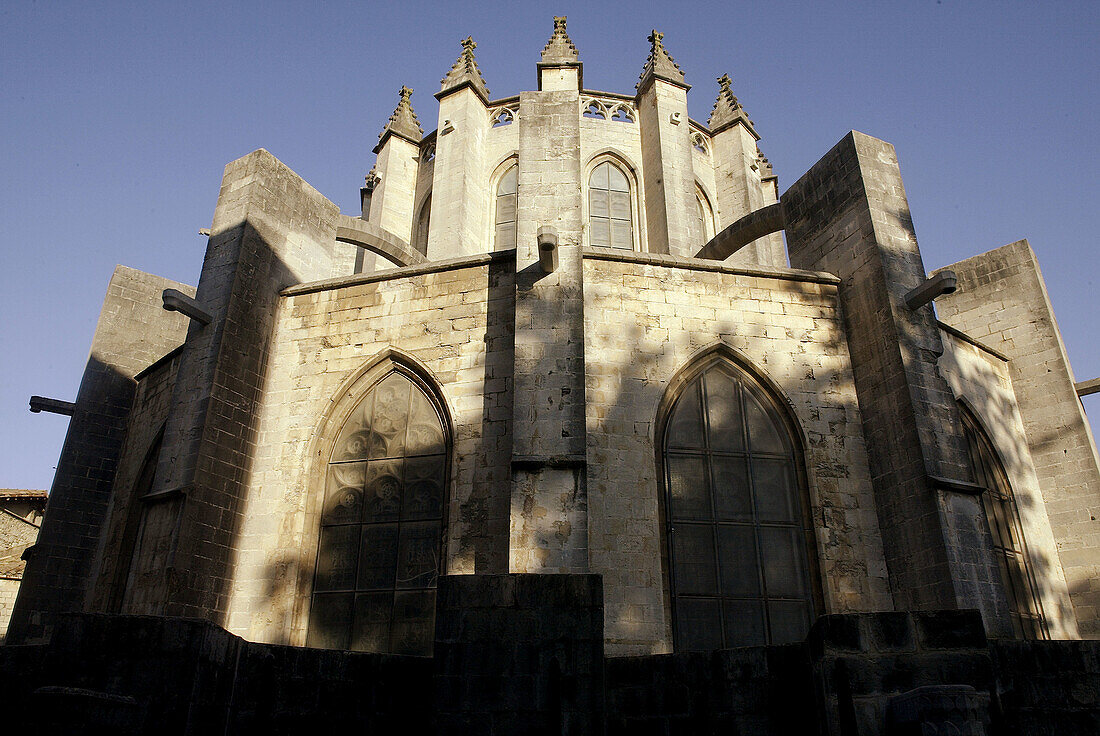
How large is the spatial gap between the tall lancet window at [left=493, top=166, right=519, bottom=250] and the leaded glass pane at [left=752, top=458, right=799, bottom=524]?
8380 mm

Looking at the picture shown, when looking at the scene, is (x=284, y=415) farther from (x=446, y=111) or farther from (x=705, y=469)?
(x=446, y=111)

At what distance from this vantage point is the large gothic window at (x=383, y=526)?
823cm

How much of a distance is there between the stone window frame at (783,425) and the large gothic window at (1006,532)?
7.79 feet

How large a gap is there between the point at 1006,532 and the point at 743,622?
13.3 ft

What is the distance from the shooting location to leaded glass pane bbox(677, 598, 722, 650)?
775 centimetres

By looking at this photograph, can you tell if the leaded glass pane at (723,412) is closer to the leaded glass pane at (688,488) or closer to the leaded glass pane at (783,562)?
the leaded glass pane at (688,488)


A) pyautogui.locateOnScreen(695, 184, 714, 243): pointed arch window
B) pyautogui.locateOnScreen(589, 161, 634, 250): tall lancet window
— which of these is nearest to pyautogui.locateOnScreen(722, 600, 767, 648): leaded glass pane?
pyautogui.locateOnScreen(589, 161, 634, 250): tall lancet window

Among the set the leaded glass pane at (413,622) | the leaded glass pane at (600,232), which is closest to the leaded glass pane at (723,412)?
the leaded glass pane at (413,622)

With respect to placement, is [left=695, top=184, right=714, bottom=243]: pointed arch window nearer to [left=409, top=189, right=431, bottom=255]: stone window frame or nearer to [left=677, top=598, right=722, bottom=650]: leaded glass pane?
[left=409, top=189, right=431, bottom=255]: stone window frame

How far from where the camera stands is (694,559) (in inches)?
320

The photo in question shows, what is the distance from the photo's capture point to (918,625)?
4.67m

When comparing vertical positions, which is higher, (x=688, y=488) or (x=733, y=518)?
(x=688, y=488)

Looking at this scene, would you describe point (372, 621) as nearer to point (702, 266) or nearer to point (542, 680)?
point (542, 680)

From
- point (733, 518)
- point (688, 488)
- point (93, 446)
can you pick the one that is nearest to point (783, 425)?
point (733, 518)
